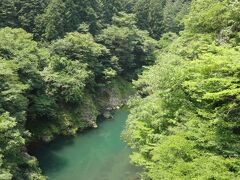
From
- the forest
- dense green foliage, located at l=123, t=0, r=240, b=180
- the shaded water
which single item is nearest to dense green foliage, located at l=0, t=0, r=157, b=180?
the forest

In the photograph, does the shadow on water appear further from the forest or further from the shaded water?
the forest

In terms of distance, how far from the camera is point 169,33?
189 ft

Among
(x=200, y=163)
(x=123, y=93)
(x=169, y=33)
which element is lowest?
(x=123, y=93)

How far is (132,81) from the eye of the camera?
109 feet

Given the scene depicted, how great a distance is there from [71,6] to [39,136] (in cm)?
A: 2090

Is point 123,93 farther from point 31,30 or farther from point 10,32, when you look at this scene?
point 10,32

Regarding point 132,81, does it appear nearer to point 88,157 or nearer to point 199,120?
point 88,157

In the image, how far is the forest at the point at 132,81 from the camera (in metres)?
12.6

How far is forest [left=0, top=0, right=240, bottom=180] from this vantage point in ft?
41.4

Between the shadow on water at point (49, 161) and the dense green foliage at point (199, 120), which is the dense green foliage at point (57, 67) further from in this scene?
the dense green foliage at point (199, 120)

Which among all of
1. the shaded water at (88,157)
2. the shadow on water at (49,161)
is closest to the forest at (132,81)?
the shaded water at (88,157)

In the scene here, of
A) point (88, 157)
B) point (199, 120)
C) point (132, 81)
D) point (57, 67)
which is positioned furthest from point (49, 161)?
point (199, 120)

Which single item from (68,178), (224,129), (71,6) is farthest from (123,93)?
(224,129)

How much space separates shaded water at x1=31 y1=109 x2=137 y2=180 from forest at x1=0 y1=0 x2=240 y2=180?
1.24 meters
